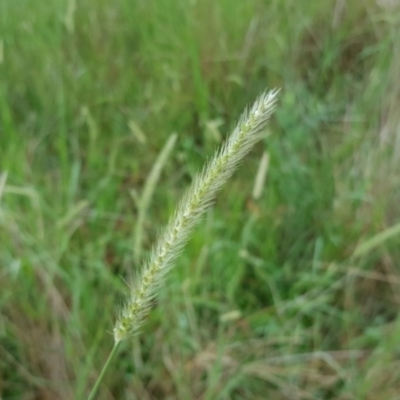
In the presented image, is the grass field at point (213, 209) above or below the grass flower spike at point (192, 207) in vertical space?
below

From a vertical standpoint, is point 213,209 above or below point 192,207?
below

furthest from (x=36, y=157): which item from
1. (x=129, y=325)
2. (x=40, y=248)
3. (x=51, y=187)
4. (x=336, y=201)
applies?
(x=129, y=325)

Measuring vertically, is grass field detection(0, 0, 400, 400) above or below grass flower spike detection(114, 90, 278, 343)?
below

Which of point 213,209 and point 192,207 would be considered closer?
point 192,207

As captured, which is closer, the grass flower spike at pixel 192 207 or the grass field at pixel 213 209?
the grass flower spike at pixel 192 207

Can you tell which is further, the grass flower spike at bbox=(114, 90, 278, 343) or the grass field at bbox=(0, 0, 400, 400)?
the grass field at bbox=(0, 0, 400, 400)
